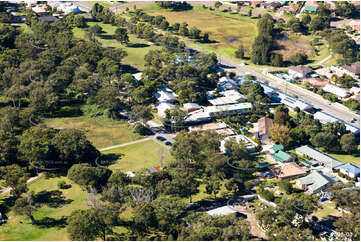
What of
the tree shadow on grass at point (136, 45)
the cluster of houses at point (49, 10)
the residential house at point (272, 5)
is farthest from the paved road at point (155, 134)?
the residential house at point (272, 5)

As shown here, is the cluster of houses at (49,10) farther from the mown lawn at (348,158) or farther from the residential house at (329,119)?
the mown lawn at (348,158)

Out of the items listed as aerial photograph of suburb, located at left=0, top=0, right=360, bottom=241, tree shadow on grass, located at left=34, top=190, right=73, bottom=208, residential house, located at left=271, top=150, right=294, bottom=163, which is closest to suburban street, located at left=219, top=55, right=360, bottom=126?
aerial photograph of suburb, located at left=0, top=0, right=360, bottom=241

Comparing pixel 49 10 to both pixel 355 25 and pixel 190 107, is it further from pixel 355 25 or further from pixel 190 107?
pixel 355 25

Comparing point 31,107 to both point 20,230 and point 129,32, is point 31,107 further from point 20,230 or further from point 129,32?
point 129,32

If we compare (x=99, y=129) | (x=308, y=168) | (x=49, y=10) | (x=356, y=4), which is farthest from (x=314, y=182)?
(x=49, y=10)

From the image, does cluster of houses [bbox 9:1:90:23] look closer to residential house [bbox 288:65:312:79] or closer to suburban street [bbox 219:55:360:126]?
suburban street [bbox 219:55:360:126]
